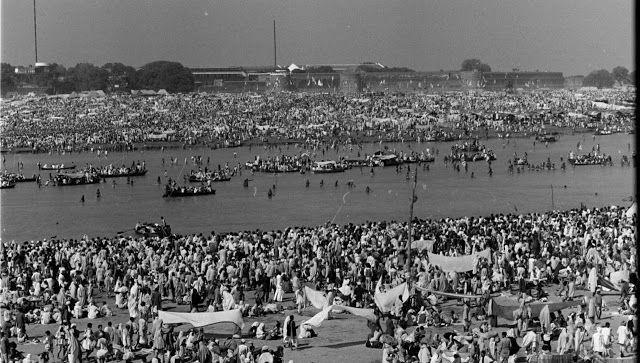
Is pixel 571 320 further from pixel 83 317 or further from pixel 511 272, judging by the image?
pixel 83 317

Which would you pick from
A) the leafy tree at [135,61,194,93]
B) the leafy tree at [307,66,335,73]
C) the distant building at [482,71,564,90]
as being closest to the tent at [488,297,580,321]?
the leafy tree at [135,61,194,93]

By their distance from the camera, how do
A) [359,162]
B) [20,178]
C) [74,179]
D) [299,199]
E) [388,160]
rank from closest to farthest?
[299,199]
[74,179]
[20,178]
[388,160]
[359,162]

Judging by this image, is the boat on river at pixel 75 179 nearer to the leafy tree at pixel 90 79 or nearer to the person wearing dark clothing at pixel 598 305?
the person wearing dark clothing at pixel 598 305

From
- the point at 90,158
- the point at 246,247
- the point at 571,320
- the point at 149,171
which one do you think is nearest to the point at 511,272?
the point at 571,320

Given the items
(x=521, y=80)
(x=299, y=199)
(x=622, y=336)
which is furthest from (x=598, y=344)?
(x=521, y=80)

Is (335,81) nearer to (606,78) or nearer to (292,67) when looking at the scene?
(292,67)

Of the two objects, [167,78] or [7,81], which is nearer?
[7,81]

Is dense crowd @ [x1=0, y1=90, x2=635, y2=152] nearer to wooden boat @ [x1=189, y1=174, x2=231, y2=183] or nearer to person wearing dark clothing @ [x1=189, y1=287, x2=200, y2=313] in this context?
wooden boat @ [x1=189, y1=174, x2=231, y2=183]
